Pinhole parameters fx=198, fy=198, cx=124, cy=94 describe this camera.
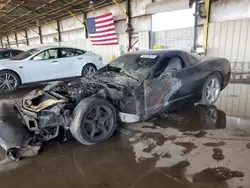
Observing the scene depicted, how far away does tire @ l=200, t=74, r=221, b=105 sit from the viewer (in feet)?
14.1

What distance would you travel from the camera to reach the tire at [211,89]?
14.1 ft

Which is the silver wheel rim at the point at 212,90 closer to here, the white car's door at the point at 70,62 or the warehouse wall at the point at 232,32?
the warehouse wall at the point at 232,32

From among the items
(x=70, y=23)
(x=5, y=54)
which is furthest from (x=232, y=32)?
(x=70, y=23)

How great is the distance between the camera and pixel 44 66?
21.6 feet

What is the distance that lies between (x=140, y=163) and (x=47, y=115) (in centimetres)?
144

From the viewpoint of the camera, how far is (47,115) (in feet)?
9.20

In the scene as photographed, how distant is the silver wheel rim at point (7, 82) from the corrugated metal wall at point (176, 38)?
6121mm

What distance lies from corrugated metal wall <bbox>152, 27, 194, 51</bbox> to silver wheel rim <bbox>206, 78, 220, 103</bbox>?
375 centimetres

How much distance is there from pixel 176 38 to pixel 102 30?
4.72 m

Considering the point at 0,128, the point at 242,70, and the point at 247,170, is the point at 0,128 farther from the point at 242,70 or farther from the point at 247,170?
the point at 242,70

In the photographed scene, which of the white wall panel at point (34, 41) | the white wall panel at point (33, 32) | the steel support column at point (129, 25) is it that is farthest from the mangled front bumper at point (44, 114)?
the white wall panel at point (34, 41)

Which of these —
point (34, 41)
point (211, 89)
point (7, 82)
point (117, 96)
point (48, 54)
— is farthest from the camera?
point (34, 41)

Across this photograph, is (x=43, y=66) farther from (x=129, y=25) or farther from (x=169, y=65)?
(x=129, y=25)

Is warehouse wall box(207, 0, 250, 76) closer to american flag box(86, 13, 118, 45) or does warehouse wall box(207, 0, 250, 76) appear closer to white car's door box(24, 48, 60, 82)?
american flag box(86, 13, 118, 45)
